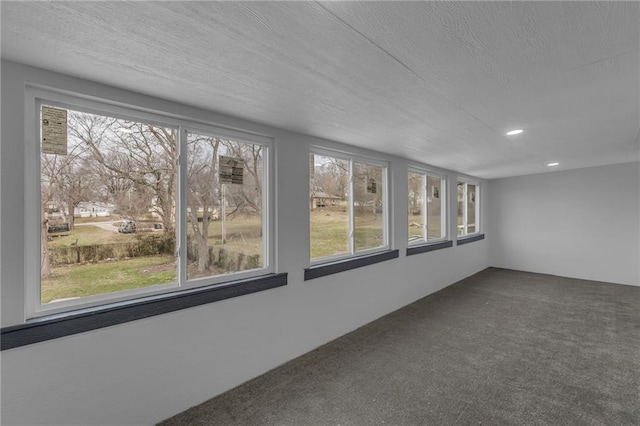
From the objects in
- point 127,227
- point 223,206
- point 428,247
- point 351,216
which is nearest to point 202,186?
point 223,206

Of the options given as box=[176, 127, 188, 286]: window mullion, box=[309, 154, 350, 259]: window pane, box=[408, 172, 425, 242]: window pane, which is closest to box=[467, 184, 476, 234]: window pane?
box=[408, 172, 425, 242]: window pane

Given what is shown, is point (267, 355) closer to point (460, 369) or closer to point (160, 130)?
point (460, 369)

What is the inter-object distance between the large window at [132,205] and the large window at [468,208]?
517 cm

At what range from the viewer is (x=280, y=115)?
7.66 feet

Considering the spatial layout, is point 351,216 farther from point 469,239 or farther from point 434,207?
point 469,239

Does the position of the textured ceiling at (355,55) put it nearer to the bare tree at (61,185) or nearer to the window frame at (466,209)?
the bare tree at (61,185)

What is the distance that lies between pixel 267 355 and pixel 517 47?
2.81m

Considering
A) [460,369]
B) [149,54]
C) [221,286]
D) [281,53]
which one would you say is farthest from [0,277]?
[460,369]

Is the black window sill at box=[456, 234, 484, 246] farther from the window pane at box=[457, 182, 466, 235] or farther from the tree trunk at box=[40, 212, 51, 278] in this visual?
the tree trunk at box=[40, 212, 51, 278]

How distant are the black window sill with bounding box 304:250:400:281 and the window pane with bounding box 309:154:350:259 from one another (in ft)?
0.59

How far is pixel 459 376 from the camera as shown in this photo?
2.43 metres

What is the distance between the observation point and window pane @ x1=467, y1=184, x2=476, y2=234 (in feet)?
21.4

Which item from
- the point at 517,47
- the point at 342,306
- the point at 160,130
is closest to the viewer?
the point at 517,47

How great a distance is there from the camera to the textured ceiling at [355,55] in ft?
3.69
